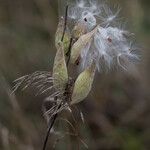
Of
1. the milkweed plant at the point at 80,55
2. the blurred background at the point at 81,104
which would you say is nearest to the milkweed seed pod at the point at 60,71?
the milkweed plant at the point at 80,55

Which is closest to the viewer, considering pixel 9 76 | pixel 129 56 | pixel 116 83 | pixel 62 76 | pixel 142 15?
pixel 62 76

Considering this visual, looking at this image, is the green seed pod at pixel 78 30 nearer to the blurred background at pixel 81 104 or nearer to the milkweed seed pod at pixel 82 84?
the milkweed seed pod at pixel 82 84

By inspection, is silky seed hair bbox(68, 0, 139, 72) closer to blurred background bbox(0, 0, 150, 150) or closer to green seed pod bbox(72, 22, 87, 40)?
green seed pod bbox(72, 22, 87, 40)

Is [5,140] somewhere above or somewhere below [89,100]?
above

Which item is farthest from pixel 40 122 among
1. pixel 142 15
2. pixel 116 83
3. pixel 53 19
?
pixel 142 15

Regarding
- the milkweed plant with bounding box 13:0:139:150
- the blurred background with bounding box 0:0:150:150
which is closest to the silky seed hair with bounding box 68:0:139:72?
the milkweed plant with bounding box 13:0:139:150

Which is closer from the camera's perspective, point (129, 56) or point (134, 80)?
point (129, 56)

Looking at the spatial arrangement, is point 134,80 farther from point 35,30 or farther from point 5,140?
point 5,140
